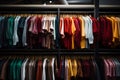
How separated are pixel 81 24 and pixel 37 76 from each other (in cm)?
129

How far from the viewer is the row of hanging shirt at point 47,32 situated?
3895mm

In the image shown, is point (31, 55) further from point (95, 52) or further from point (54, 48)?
point (95, 52)

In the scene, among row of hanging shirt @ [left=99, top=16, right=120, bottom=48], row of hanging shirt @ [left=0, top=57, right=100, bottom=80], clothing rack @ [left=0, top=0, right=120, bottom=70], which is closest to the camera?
row of hanging shirt @ [left=0, top=57, right=100, bottom=80]

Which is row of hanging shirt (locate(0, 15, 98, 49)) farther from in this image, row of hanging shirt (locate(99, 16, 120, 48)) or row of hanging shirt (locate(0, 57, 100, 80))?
row of hanging shirt (locate(0, 57, 100, 80))

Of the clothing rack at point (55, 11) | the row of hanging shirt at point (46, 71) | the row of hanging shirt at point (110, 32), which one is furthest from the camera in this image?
the clothing rack at point (55, 11)

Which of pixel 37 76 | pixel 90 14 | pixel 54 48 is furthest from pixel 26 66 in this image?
pixel 90 14

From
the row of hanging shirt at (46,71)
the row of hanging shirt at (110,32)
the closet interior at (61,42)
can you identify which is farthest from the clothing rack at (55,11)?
the row of hanging shirt at (46,71)

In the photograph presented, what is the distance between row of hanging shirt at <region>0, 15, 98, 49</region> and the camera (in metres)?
3.89

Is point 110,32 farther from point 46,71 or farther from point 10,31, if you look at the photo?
point 10,31

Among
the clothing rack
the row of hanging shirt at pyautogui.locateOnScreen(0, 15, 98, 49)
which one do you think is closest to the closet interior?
the row of hanging shirt at pyautogui.locateOnScreen(0, 15, 98, 49)

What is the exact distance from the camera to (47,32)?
3.90m

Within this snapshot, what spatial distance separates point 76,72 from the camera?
3.86 m

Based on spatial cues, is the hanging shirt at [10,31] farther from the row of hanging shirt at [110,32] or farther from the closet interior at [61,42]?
the row of hanging shirt at [110,32]

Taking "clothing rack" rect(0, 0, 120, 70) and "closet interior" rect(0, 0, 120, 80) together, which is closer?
"closet interior" rect(0, 0, 120, 80)
